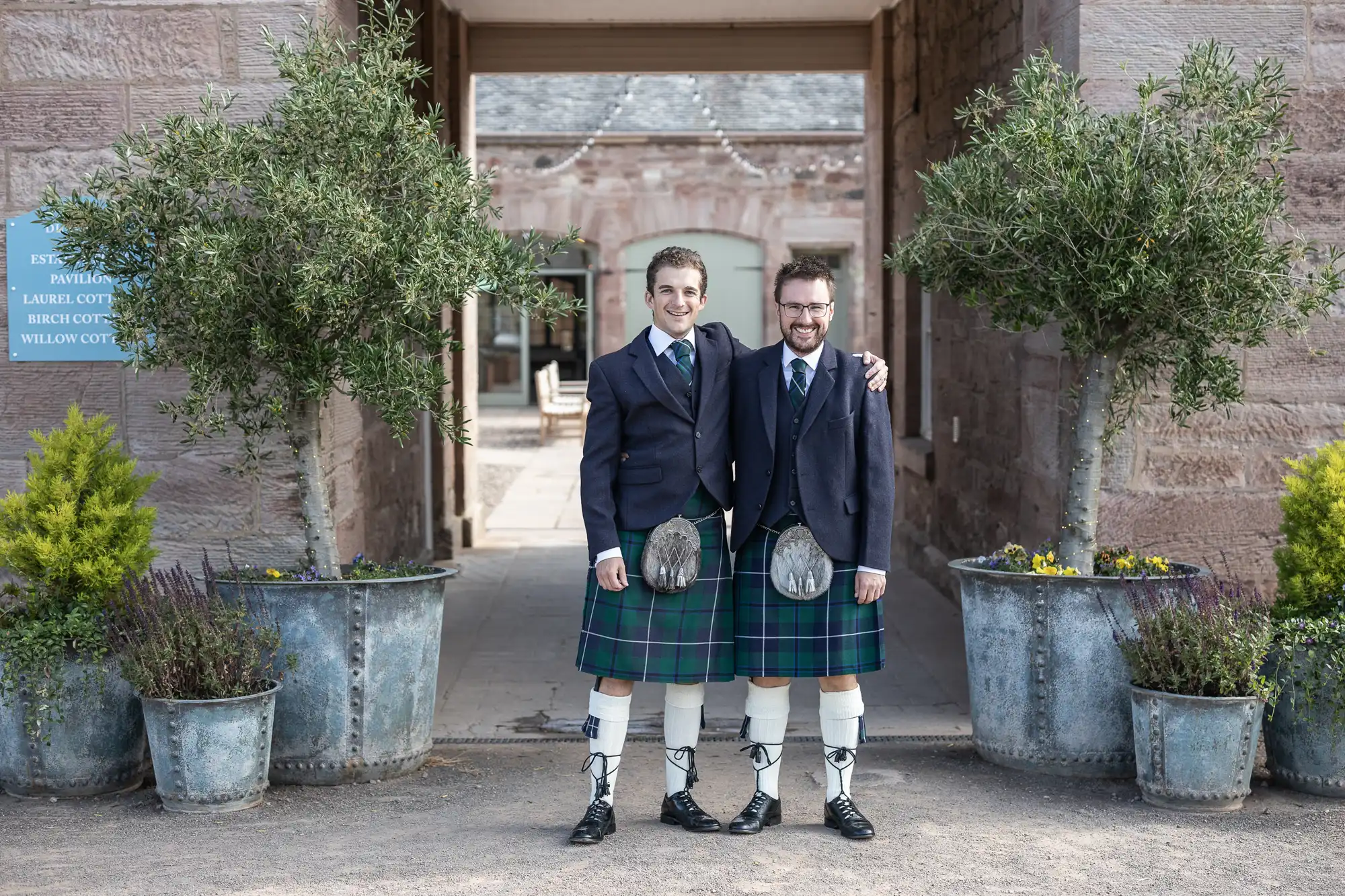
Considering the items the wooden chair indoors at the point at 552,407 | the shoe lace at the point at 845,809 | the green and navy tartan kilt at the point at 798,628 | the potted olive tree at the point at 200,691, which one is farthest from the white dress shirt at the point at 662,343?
the wooden chair indoors at the point at 552,407

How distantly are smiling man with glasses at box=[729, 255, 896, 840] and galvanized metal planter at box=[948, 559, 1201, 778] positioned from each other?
0.76 metres

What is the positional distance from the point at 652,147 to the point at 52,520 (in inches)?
751

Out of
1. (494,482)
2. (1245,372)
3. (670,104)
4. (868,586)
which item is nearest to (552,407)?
(494,482)

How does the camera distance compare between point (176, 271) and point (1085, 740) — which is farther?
point (1085, 740)

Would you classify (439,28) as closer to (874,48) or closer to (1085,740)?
(874,48)

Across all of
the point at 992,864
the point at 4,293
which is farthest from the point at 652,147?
the point at 992,864

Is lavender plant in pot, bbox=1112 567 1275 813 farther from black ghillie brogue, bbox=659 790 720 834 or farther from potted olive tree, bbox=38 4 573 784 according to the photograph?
potted olive tree, bbox=38 4 573 784

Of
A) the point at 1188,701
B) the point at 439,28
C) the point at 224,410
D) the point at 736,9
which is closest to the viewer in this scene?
the point at 1188,701

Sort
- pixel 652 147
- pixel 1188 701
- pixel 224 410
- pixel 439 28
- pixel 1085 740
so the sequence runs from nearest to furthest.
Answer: pixel 1188 701, pixel 1085 740, pixel 224 410, pixel 439 28, pixel 652 147

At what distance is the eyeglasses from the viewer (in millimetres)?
4223

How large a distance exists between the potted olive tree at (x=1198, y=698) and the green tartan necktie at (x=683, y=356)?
161cm

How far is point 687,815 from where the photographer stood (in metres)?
4.45

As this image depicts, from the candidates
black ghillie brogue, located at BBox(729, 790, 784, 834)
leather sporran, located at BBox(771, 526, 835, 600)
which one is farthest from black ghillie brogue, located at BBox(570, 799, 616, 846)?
leather sporran, located at BBox(771, 526, 835, 600)

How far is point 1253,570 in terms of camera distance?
557 centimetres
